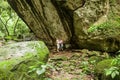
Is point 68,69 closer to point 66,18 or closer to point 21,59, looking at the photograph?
point 21,59

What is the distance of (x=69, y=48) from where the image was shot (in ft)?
36.1

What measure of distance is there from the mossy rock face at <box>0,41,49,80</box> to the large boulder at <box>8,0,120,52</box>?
3.74 m

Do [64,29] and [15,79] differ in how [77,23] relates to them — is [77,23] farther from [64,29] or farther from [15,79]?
[15,79]

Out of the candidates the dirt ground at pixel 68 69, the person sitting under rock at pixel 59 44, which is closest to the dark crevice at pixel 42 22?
the person sitting under rock at pixel 59 44

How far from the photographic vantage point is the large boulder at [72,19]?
9812mm

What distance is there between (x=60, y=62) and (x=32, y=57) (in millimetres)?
2623

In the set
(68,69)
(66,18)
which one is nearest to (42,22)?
(66,18)

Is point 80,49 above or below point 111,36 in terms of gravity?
below

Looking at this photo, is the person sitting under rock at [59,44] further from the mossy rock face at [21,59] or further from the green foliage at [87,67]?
the mossy rock face at [21,59]

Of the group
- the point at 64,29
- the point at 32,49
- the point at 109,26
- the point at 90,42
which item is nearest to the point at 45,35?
the point at 64,29

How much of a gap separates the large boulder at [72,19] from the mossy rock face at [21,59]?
374cm

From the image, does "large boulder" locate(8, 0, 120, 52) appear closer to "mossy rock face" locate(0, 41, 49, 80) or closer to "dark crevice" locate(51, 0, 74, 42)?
"dark crevice" locate(51, 0, 74, 42)

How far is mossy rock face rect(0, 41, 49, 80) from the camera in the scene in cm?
519

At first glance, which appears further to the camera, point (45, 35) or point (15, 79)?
point (45, 35)
